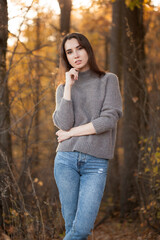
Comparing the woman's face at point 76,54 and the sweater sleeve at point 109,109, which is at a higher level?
the woman's face at point 76,54

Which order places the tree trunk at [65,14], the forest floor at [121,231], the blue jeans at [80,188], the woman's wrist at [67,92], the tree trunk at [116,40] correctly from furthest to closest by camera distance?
the tree trunk at [116,40] < the tree trunk at [65,14] < the forest floor at [121,231] < the woman's wrist at [67,92] < the blue jeans at [80,188]

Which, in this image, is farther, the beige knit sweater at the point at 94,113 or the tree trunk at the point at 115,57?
the tree trunk at the point at 115,57

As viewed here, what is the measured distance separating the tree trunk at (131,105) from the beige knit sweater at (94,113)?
3076 millimetres

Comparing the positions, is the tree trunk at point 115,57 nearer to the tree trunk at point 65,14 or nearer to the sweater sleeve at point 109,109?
the tree trunk at point 65,14

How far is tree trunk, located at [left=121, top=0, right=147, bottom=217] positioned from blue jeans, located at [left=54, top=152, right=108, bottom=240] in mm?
3291

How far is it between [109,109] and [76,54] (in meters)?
0.63

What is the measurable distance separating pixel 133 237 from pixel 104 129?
336 cm

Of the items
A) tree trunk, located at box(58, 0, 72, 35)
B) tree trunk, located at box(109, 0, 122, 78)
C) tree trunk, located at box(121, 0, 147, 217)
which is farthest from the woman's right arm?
tree trunk, located at box(109, 0, 122, 78)

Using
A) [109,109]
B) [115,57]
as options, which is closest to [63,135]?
[109,109]

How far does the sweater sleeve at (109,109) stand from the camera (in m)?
2.71

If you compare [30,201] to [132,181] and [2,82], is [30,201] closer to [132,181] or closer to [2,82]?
[2,82]

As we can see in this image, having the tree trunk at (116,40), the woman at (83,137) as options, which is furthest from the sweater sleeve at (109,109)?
the tree trunk at (116,40)

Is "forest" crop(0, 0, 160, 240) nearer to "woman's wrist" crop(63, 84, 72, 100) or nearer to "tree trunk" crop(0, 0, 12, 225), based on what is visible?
"tree trunk" crop(0, 0, 12, 225)

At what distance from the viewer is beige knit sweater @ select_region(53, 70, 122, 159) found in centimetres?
274
